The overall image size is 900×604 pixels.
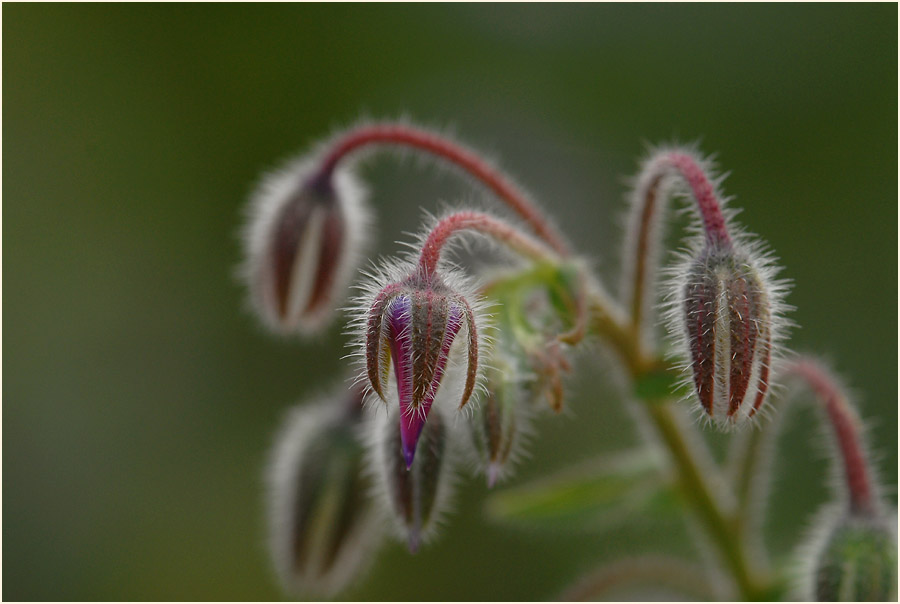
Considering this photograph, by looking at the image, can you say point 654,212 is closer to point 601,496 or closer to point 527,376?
point 527,376

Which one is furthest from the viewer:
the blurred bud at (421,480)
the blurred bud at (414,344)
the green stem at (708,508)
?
the green stem at (708,508)

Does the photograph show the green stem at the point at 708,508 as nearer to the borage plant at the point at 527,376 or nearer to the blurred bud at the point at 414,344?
the borage plant at the point at 527,376

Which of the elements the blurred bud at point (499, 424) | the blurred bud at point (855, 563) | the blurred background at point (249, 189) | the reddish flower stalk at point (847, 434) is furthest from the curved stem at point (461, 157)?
the blurred background at point (249, 189)

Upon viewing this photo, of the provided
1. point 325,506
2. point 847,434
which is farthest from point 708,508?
point 325,506

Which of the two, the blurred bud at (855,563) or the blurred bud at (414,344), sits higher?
the blurred bud at (414,344)

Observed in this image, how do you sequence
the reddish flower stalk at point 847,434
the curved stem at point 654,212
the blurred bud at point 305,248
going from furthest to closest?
the blurred bud at point 305,248
the reddish flower stalk at point 847,434
the curved stem at point 654,212

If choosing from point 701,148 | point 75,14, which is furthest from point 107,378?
point 701,148
